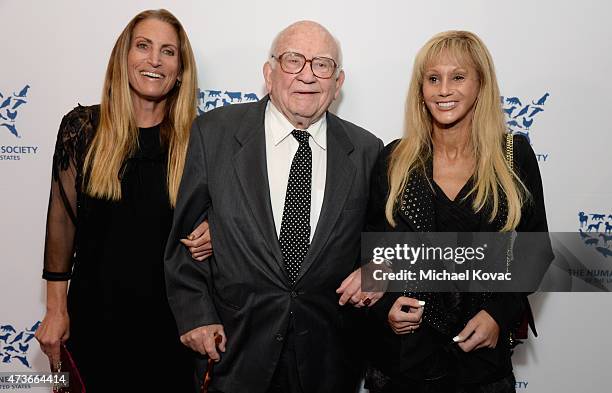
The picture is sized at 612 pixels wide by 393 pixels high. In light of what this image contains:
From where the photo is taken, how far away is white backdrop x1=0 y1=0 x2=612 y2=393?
2643mm

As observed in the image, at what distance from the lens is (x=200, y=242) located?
6.54ft

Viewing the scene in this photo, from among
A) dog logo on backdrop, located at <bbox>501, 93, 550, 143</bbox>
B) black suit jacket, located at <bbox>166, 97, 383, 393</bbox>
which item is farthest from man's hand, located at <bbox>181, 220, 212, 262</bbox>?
dog logo on backdrop, located at <bbox>501, 93, 550, 143</bbox>

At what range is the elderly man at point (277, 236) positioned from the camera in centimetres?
193

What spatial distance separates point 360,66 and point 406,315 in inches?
51.6

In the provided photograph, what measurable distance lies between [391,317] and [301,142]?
0.71 metres

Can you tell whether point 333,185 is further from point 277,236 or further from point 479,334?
point 479,334

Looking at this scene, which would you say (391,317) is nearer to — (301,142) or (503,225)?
(503,225)

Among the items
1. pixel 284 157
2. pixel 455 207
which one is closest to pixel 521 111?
pixel 455 207

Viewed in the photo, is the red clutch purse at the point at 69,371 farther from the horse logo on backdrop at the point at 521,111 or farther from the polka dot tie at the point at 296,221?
the horse logo on backdrop at the point at 521,111

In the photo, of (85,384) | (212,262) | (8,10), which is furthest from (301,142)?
(8,10)

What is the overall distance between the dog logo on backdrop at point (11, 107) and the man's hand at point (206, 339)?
150cm

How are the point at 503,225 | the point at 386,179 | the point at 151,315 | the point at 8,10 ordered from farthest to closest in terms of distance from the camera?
the point at 8,10
the point at 151,315
the point at 386,179
the point at 503,225

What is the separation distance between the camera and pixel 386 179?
2027 millimetres

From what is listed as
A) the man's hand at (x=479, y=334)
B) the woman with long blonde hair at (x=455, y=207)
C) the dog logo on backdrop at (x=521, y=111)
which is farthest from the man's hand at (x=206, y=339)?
the dog logo on backdrop at (x=521, y=111)
